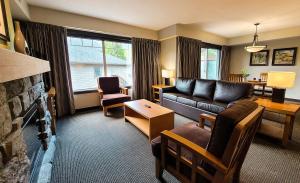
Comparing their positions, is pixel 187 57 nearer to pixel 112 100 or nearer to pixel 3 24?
pixel 112 100

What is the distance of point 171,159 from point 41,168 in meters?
1.46

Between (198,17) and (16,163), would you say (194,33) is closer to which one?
(198,17)

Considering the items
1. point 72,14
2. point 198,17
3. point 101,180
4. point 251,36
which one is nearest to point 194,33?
point 198,17

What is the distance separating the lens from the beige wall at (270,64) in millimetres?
4809

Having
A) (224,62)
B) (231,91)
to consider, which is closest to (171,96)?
(231,91)

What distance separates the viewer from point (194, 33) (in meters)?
4.69

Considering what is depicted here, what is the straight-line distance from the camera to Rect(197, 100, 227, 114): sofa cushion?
251 centimetres

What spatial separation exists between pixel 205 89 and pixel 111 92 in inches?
97.9

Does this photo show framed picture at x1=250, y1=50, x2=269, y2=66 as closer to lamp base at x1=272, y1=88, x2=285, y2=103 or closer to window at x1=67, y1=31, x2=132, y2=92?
lamp base at x1=272, y1=88, x2=285, y2=103

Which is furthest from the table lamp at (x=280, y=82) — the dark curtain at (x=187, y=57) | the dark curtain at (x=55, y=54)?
the dark curtain at (x=55, y=54)

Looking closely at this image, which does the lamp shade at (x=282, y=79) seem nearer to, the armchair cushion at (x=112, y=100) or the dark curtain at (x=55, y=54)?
the armchair cushion at (x=112, y=100)

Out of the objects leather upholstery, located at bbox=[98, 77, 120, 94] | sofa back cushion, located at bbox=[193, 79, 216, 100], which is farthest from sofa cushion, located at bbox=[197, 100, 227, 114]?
leather upholstery, located at bbox=[98, 77, 120, 94]

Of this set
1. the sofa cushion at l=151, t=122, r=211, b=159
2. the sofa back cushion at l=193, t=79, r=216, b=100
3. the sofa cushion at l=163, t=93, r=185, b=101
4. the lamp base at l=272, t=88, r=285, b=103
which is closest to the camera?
the sofa cushion at l=151, t=122, r=211, b=159

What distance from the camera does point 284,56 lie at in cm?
501
